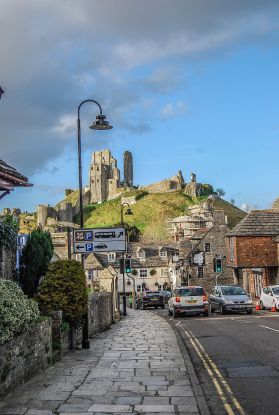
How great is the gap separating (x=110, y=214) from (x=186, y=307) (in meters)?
138

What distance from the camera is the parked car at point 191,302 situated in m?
32.9

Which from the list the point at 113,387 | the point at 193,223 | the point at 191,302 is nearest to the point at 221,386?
the point at 113,387

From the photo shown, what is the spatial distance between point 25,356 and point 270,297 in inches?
1073

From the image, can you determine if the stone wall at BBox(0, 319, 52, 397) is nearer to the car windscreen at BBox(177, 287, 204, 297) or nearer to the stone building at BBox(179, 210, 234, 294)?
the car windscreen at BBox(177, 287, 204, 297)

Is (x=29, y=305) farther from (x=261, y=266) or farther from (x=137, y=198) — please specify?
(x=137, y=198)

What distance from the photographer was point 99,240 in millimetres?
17359

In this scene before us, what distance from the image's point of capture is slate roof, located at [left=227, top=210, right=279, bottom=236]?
162 ft

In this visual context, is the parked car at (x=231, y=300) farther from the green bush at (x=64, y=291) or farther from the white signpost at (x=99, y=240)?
the green bush at (x=64, y=291)

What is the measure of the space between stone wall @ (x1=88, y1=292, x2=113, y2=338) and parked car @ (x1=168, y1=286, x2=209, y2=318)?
8.09 metres

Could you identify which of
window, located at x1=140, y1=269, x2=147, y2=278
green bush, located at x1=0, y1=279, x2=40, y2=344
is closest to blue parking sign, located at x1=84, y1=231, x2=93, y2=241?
green bush, located at x1=0, y1=279, x2=40, y2=344

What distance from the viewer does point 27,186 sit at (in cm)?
1402

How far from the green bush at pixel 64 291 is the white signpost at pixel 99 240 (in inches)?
61.1

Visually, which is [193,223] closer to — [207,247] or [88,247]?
[207,247]

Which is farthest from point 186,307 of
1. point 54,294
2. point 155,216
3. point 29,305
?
point 155,216
